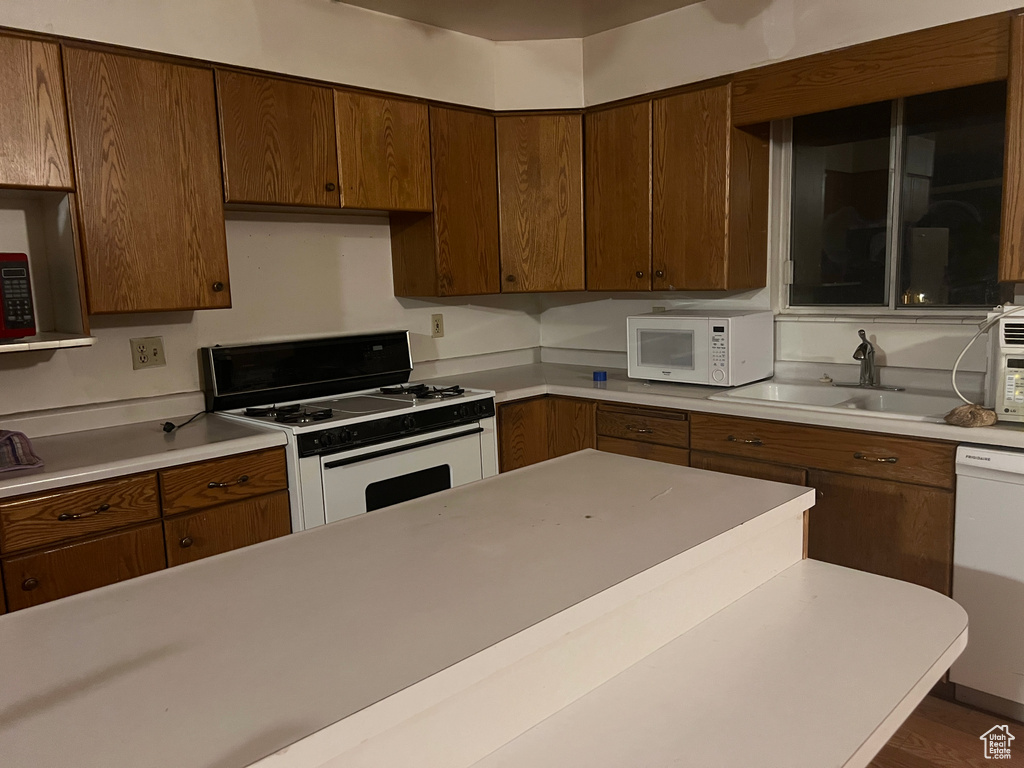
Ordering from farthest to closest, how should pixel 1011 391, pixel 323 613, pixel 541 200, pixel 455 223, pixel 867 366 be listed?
pixel 541 200, pixel 455 223, pixel 867 366, pixel 1011 391, pixel 323 613

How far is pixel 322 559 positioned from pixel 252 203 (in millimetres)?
1802

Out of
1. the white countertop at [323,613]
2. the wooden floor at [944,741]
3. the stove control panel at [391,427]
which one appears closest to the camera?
the white countertop at [323,613]

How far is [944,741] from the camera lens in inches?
83.6

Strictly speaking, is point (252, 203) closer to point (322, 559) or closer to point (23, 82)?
point (23, 82)

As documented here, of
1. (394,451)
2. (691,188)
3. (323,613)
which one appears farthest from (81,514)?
(691,188)

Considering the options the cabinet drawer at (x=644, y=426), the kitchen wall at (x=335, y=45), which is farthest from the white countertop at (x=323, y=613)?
the kitchen wall at (x=335, y=45)

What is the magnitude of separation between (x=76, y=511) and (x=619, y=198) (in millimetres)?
2439

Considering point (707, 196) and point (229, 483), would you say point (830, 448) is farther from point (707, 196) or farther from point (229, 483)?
point (229, 483)

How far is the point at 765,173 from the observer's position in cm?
314

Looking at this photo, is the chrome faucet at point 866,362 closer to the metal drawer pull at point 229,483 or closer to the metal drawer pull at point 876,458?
the metal drawer pull at point 876,458

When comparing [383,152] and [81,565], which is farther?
[383,152]

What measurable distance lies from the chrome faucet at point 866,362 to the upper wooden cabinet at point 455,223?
1.60 m

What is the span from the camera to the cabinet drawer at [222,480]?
221cm

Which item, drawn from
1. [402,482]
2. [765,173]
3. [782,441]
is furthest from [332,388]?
[765,173]
